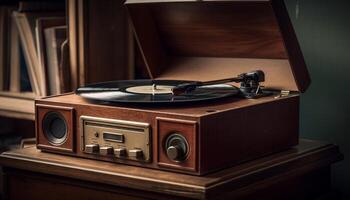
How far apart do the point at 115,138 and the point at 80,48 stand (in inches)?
24.8

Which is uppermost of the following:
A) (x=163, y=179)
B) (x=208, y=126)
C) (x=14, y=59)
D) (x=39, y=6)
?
(x=39, y=6)

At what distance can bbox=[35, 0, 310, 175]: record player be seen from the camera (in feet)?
5.14

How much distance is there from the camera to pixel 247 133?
64.6 inches

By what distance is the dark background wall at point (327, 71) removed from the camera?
2.01 meters

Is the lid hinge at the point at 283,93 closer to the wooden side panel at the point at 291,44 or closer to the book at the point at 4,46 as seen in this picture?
the wooden side panel at the point at 291,44

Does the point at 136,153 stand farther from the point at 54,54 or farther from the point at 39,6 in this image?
the point at 39,6

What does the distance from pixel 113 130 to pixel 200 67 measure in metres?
0.49

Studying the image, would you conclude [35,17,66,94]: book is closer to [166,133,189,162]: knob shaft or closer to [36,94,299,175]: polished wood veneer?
[36,94,299,175]: polished wood veneer

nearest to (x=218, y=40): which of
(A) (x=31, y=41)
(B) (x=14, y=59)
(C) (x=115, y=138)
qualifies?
(C) (x=115, y=138)

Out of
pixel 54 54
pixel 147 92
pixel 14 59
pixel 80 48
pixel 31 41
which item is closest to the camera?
pixel 147 92

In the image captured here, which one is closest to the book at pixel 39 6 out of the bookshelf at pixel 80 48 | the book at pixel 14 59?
the bookshelf at pixel 80 48

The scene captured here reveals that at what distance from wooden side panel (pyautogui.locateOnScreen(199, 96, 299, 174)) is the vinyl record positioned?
0.10 m

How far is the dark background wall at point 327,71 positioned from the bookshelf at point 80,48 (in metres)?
0.56

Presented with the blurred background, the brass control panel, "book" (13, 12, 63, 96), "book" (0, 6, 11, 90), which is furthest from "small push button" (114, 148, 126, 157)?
"book" (0, 6, 11, 90)
